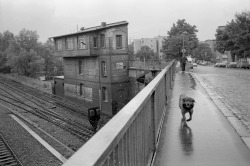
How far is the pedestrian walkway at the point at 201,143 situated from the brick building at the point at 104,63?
85.6 feet

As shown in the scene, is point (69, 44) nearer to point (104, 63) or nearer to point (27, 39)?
point (104, 63)

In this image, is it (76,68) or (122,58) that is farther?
(76,68)

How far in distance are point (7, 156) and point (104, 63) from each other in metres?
20.8

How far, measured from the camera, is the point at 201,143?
5.17 metres

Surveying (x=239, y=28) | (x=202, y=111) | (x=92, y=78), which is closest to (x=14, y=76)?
(x=92, y=78)

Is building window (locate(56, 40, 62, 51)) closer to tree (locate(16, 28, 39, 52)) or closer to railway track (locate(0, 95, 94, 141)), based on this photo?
railway track (locate(0, 95, 94, 141))

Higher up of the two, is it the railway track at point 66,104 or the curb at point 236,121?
the curb at point 236,121

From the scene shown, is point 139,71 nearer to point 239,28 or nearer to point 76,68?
point 76,68

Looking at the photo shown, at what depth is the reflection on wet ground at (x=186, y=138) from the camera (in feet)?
15.7

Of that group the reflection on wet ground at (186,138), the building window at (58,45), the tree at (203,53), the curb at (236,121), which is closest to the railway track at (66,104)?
the building window at (58,45)

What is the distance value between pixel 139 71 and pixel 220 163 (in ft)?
99.2

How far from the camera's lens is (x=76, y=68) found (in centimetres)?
4047

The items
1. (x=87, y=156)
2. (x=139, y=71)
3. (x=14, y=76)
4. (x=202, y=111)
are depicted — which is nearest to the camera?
(x=87, y=156)

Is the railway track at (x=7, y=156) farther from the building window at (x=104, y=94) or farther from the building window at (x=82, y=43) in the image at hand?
the building window at (x=82, y=43)
